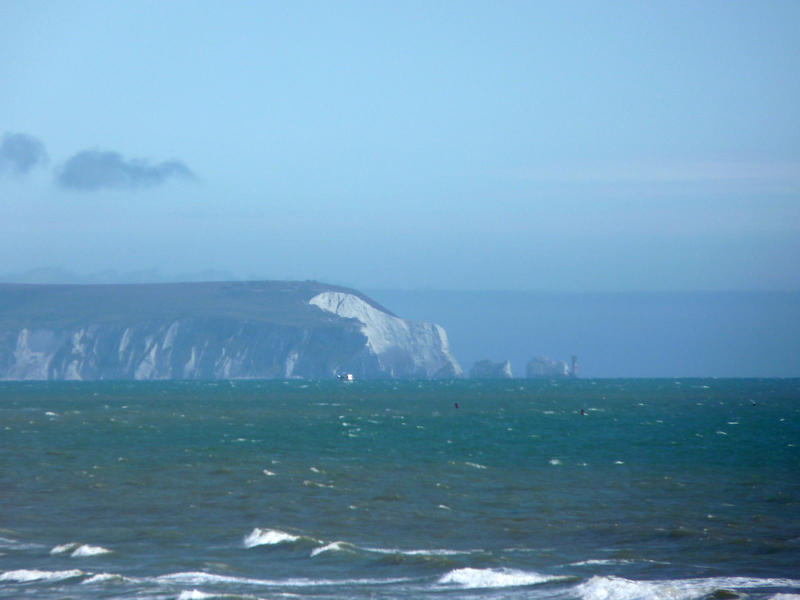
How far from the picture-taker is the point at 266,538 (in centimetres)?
2775

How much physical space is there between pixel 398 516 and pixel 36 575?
11.2 m

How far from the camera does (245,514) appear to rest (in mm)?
32250

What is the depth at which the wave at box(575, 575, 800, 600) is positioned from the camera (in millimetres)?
21250

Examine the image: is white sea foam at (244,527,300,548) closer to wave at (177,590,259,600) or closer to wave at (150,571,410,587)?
wave at (150,571,410,587)

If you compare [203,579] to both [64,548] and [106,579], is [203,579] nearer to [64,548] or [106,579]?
[106,579]

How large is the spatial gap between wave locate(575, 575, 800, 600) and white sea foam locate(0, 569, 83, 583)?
10426 millimetres

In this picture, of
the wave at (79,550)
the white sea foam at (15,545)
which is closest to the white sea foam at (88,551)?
the wave at (79,550)

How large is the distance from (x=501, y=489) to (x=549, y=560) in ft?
42.8

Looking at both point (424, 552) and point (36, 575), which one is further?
point (424, 552)

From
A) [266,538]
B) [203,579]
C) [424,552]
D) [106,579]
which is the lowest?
[106,579]

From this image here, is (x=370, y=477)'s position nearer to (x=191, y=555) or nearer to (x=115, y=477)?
(x=115, y=477)

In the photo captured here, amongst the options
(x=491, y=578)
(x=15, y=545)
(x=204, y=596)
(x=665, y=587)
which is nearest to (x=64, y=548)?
(x=15, y=545)

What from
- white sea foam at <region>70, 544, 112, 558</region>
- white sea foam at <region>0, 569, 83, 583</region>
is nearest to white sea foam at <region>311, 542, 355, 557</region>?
white sea foam at <region>70, 544, 112, 558</region>

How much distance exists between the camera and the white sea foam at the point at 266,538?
27344 millimetres
